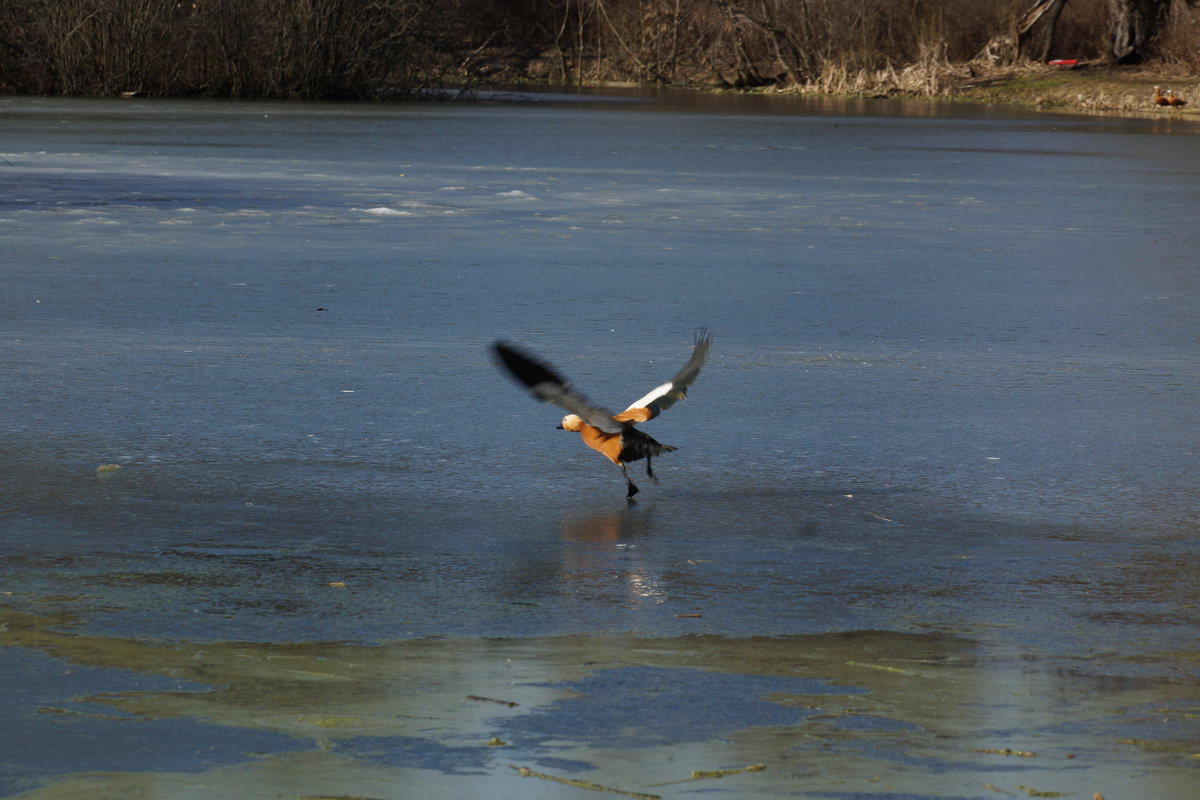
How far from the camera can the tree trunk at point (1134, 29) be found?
150 ft

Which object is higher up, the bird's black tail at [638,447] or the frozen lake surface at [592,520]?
the bird's black tail at [638,447]

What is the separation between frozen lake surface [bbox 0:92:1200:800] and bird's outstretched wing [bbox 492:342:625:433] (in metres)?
0.34

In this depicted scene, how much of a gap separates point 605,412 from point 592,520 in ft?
1.07

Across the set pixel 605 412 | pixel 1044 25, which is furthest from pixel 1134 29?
pixel 605 412

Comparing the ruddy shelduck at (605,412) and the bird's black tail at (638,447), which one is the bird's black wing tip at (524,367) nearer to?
the ruddy shelduck at (605,412)

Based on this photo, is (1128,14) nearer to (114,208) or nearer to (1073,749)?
(114,208)

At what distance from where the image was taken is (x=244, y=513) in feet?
16.0

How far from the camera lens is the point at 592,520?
491cm

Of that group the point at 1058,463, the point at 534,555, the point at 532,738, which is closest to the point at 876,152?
the point at 1058,463

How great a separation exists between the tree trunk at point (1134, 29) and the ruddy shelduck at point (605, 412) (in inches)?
1725

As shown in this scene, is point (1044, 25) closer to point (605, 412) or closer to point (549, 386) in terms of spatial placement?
point (605, 412)

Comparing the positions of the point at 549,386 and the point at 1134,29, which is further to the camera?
the point at 1134,29

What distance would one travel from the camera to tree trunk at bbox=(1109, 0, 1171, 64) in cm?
4572

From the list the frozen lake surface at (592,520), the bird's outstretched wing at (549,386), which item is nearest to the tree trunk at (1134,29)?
the frozen lake surface at (592,520)
